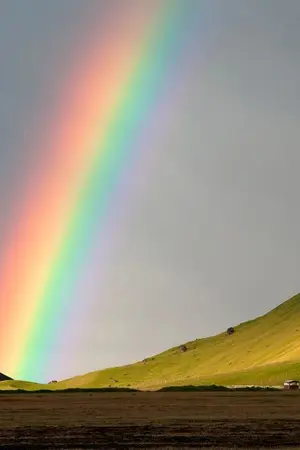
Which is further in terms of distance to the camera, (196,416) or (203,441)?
(196,416)

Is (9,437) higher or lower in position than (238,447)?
higher

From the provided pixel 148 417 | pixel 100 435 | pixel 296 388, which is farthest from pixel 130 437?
pixel 296 388

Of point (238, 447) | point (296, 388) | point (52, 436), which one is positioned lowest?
point (238, 447)

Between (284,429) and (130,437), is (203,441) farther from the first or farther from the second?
(284,429)

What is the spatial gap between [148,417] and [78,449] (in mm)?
30218

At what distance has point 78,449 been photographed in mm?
43906

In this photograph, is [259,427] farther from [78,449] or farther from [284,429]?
[78,449]

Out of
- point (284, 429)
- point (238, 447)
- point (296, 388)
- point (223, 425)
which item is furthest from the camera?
point (296, 388)

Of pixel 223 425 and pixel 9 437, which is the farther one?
pixel 223 425

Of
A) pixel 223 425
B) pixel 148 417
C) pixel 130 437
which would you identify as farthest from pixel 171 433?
pixel 148 417

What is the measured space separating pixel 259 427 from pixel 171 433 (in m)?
8.63

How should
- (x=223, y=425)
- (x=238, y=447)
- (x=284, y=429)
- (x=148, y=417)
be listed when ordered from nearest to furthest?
(x=238, y=447) → (x=284, y=429) → (x=223, y=425) → (x=148, y=417)

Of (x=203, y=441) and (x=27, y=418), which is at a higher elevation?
(x=27, y=418)

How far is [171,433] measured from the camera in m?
53.5
